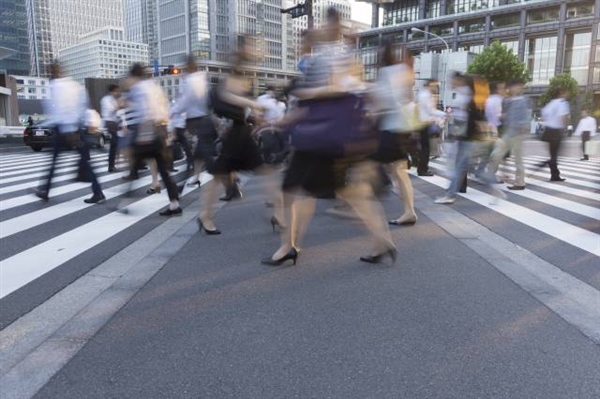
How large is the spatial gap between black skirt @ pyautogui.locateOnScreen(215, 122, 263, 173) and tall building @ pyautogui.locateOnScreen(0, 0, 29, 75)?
86.6m

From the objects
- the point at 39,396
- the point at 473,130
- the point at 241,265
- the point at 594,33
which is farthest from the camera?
the point at 594,33

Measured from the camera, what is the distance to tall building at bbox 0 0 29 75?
269 feet

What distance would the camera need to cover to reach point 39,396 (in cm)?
229

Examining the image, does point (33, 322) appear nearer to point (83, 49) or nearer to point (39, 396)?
point (39, 396)

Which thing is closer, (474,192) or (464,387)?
(464,387)

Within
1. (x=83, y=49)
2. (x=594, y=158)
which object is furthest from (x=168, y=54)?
(x=594, y=158)

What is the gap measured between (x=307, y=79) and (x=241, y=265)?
66.3 inches

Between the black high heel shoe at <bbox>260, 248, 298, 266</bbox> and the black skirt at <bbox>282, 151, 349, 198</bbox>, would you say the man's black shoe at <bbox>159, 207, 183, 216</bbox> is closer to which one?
the black high heel shoe at <bbox>260, 248, 298, 266</bbox>

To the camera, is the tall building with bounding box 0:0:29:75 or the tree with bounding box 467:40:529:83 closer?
the tree with bounding box 467:40:529:83

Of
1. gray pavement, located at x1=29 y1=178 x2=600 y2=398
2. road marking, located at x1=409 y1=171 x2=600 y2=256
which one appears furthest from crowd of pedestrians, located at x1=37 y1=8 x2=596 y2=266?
gray pavement, located at x1=29 y1=178 x2=600 y2=398

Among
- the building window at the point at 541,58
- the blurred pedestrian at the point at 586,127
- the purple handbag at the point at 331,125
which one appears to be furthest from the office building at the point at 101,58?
the purple handbag at the point at 331,125

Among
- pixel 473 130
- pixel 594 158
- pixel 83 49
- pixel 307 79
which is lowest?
pixel 594 158

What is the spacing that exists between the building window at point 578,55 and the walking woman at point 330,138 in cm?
7420

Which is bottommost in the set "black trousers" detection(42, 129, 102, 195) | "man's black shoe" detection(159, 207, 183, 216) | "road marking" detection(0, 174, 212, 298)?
"road marking" detection(0, 174, 212, 298)
